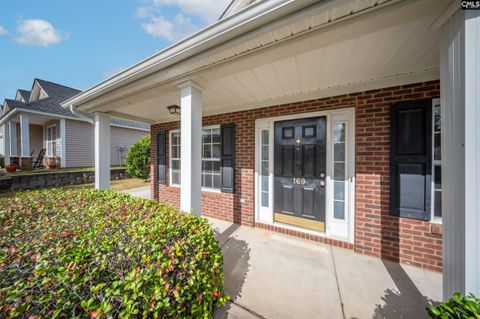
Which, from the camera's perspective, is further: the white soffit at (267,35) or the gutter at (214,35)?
the gutter at (214,35)

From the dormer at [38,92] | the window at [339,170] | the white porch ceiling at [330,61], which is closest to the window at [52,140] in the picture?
the dormer at [38,92]

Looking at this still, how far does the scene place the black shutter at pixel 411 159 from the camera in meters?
2.30

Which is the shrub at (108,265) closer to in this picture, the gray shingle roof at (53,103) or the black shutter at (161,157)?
the black shutter at (161,157)

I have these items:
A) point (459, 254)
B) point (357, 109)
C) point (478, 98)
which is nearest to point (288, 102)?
point (357, 109)

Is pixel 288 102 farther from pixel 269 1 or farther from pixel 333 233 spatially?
pixel 333 233

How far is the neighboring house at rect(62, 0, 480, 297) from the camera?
3.92ft

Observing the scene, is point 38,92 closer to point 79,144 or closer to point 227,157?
point 79,144

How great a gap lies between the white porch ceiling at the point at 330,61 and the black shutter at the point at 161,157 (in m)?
1.66

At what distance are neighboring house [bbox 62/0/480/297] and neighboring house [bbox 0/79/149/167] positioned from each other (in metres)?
8.01

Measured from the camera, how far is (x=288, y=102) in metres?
3.16

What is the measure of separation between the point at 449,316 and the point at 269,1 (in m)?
2.23

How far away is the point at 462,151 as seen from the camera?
3.59 ft

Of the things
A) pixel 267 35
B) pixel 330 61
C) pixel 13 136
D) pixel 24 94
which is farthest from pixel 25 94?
pixel 330 61

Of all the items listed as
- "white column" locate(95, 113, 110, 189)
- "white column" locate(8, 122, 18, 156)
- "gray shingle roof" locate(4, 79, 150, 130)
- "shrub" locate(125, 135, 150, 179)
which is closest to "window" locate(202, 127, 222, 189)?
"white column" locate(95, 113, 110, 189)
